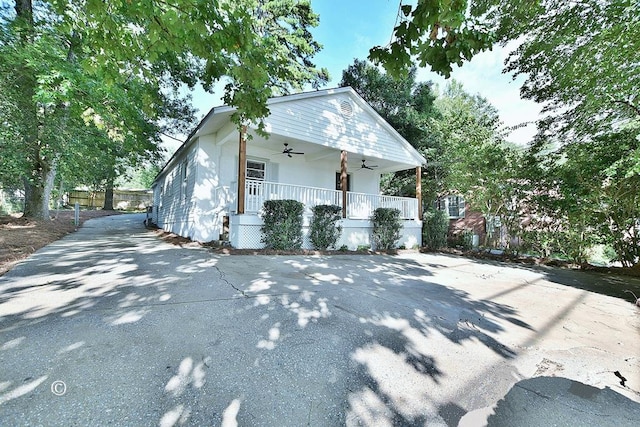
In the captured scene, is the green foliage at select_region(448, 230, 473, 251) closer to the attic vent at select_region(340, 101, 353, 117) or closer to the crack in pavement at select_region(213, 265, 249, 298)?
the attic vent at select_region(340, 101, 353, 117)

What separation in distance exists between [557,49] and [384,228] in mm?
6903

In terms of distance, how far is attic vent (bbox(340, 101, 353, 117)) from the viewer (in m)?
10.3

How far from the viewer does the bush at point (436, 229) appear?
1186cm

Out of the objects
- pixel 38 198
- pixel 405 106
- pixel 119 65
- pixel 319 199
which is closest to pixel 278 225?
pixel 319 199

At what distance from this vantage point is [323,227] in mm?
8734

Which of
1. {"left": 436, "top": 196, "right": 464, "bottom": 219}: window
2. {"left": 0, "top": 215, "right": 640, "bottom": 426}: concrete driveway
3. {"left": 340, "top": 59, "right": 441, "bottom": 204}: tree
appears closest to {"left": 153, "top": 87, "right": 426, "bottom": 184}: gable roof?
{"left": 340, "top": 59, "right": 441, "bottom": 204}: tree

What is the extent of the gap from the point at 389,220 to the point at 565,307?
6.26 metres

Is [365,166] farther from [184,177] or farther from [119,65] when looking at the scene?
[119,65]

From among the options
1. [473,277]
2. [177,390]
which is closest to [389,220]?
[473,277]

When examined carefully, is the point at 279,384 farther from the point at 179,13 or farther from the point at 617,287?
the point at 617,287

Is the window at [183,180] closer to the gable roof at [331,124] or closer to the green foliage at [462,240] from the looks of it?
the gable roof at [331,124]

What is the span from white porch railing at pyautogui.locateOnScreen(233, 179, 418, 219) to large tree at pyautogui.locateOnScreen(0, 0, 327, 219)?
136 inches

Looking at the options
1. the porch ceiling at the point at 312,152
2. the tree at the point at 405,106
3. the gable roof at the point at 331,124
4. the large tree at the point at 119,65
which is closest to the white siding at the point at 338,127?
the gable roof at the point at 331,124

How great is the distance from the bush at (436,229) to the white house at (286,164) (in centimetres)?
81
